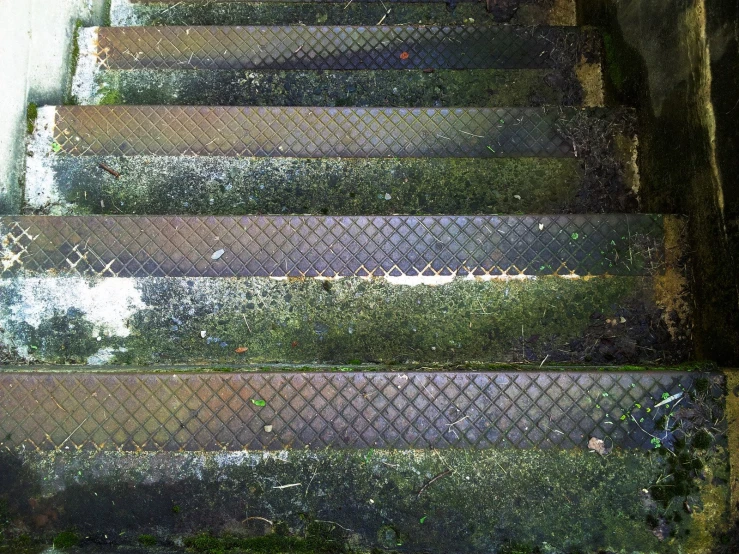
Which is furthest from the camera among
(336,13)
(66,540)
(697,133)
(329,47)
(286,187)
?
(336,13)

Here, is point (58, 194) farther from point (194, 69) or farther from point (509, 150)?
point (509, 150)

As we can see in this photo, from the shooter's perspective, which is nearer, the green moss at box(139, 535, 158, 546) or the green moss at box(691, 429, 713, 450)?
the green moss at box(139, 535, 158, 546)

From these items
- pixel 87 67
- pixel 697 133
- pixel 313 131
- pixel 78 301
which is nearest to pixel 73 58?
pixel 87 67

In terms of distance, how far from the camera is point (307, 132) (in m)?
3.84

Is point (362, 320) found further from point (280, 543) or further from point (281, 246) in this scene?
point (280, 543)

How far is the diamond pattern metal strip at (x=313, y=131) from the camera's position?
12.4 feet

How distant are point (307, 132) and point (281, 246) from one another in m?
0.96

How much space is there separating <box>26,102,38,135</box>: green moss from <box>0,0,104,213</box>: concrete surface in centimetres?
3

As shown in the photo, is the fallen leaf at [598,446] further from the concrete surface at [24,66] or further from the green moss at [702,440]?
the concrete surface at [24,66]

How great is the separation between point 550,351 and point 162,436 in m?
2.21

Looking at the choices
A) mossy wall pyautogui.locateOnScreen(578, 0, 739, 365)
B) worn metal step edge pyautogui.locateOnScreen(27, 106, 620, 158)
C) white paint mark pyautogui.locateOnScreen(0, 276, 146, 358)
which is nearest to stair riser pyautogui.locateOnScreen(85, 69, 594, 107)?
worn metal step edge pyautogui.locateOnScreen(27, 106, 620, 158)

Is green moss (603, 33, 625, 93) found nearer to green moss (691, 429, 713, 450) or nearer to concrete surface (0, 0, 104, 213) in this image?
green moss (691, 429, 713, 450)

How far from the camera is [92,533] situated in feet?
8.90

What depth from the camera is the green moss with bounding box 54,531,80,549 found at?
8.76 feet
